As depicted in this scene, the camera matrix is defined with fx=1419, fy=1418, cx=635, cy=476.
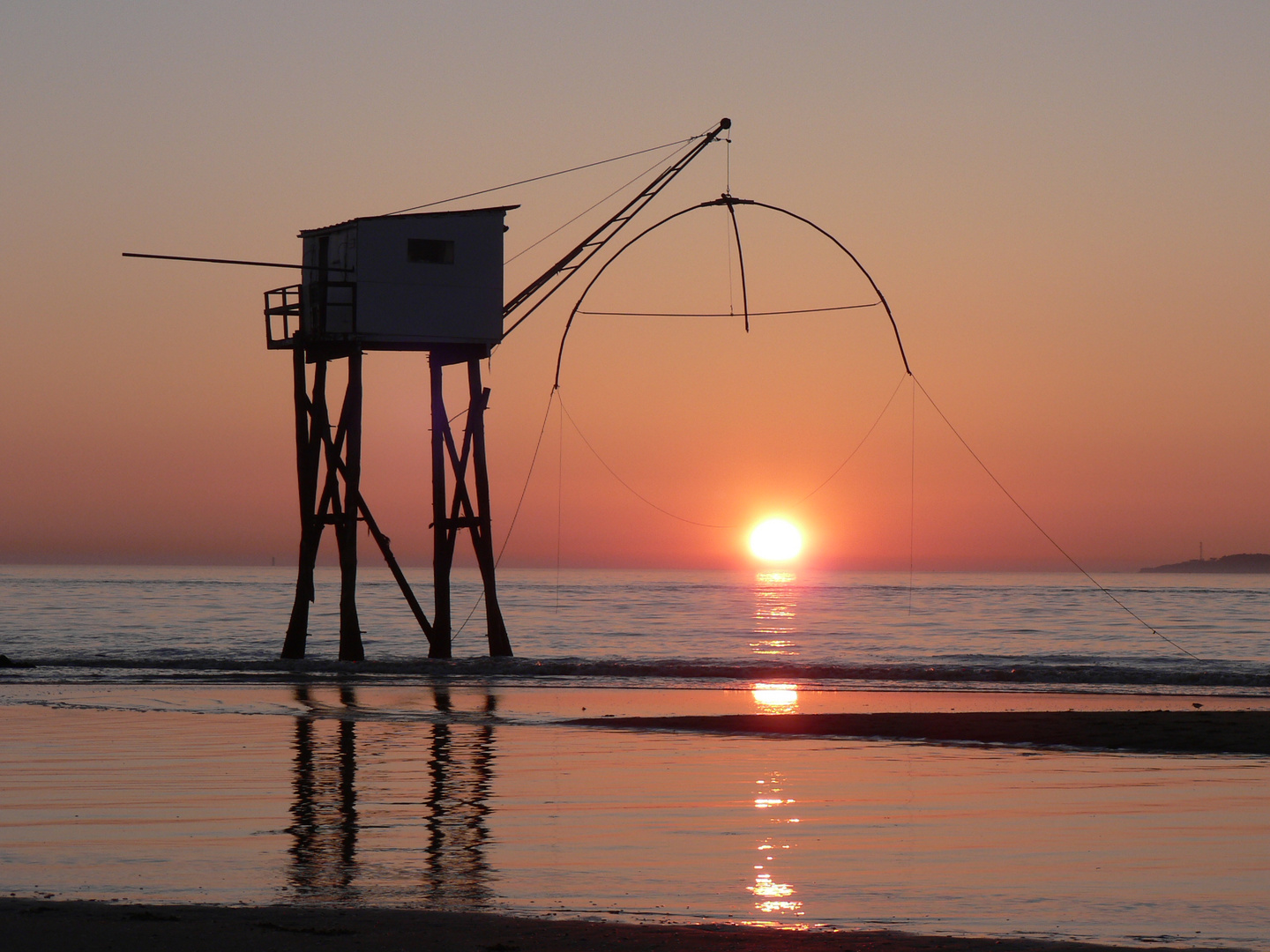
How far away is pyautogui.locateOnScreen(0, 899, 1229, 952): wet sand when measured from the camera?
7074 millimetres

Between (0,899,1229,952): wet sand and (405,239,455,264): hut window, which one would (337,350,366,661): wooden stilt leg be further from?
(0,899,1229,952): wet sand

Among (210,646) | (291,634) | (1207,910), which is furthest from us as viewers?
(210,646)

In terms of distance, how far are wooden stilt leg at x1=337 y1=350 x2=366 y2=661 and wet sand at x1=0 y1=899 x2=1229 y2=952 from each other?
72.2ft

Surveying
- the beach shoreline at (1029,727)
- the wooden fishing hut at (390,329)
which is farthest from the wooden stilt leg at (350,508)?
the beach shoreline at (1029,727)

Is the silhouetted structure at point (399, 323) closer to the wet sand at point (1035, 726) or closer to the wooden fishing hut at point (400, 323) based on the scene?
the wooden fishing hut at point (400, 323)

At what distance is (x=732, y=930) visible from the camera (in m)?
7.52

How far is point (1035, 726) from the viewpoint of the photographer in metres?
19.8

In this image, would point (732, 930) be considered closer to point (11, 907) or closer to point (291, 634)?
point (11, 907)

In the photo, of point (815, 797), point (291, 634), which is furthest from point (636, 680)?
point (815, 797)

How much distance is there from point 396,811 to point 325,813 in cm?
57

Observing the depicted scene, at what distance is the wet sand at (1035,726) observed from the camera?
59.2ft

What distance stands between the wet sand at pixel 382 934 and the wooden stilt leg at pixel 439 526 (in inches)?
890

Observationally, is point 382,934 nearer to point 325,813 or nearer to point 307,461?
point 325,813

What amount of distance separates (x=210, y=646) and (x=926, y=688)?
25.8 m
